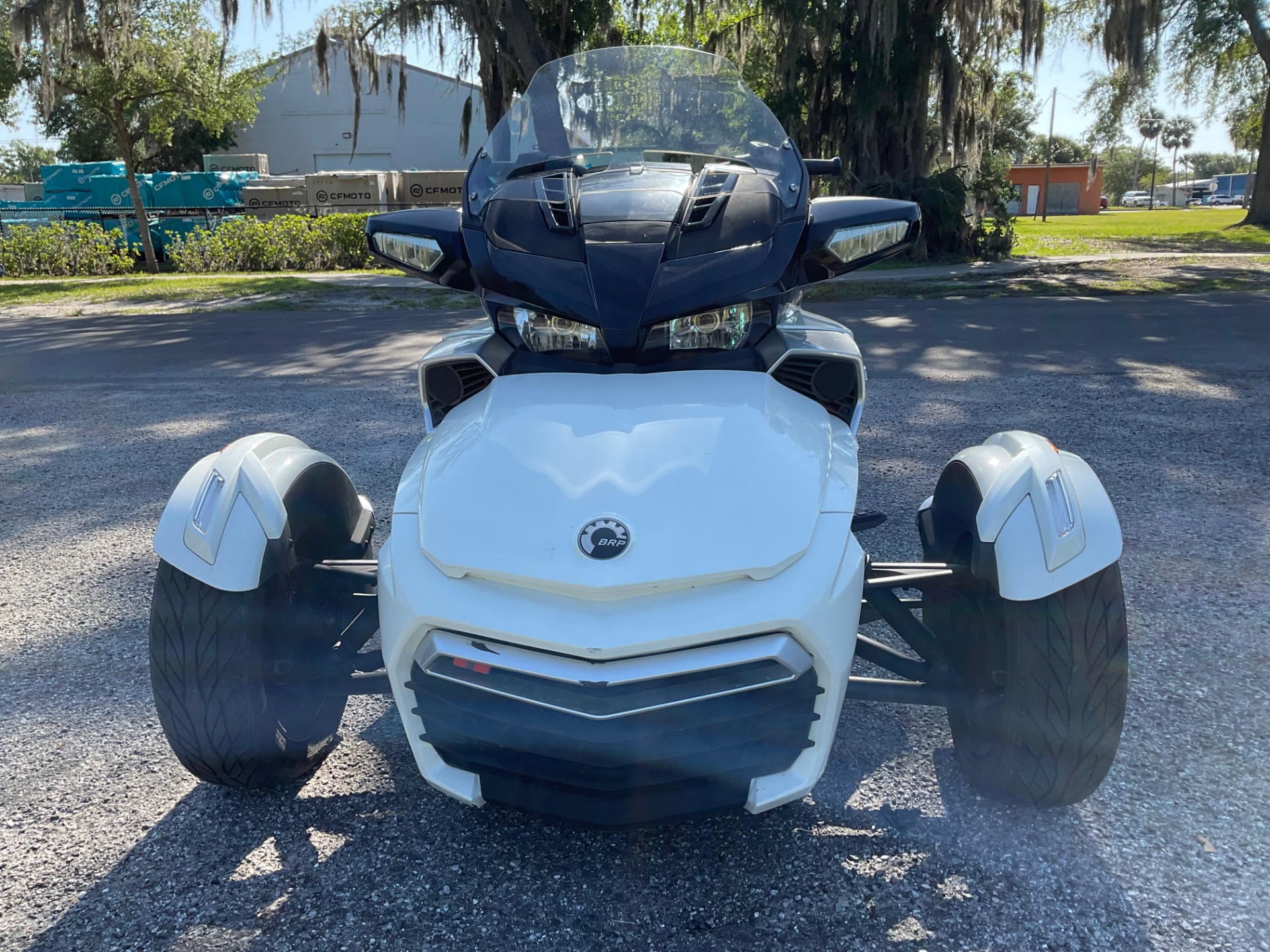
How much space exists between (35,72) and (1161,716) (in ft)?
96.8

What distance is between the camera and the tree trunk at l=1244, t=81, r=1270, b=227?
2597 cm

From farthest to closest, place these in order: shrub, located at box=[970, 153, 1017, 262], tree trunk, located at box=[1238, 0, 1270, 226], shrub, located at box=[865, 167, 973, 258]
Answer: tree trunk, located at box=[1238, 0, 1270, 226]
shrub, located at box=[970, 153, 1017, 262]
shrub, located at box=[865, 167, 973, 258]

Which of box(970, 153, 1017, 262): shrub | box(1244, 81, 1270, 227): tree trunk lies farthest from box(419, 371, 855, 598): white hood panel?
box(1244, 81, 1270, 227): tree trunk

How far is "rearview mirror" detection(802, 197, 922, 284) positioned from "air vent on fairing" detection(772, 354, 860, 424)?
204 millimetres

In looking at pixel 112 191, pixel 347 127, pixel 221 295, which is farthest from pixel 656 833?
pixel 347 127

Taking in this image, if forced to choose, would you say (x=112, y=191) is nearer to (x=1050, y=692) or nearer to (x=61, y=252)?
(x=61, y=252)

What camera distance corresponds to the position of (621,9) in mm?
16703

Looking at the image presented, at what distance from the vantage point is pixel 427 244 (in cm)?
243

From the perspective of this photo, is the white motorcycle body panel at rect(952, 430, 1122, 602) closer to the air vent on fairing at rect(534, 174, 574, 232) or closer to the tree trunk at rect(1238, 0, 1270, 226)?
the air vent on fairing at rect(534, 174, 574, 232)

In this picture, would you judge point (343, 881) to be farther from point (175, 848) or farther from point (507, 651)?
point (507, 651)

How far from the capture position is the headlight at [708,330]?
2.21 m

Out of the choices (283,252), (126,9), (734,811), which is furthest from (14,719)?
(283,252)

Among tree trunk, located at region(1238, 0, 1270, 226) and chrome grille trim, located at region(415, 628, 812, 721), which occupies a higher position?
tree trunk, located at region(1238, 0, 1270, 226)

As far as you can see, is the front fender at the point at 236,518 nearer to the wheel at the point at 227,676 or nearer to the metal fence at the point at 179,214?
the wheel at the point at 227,676
